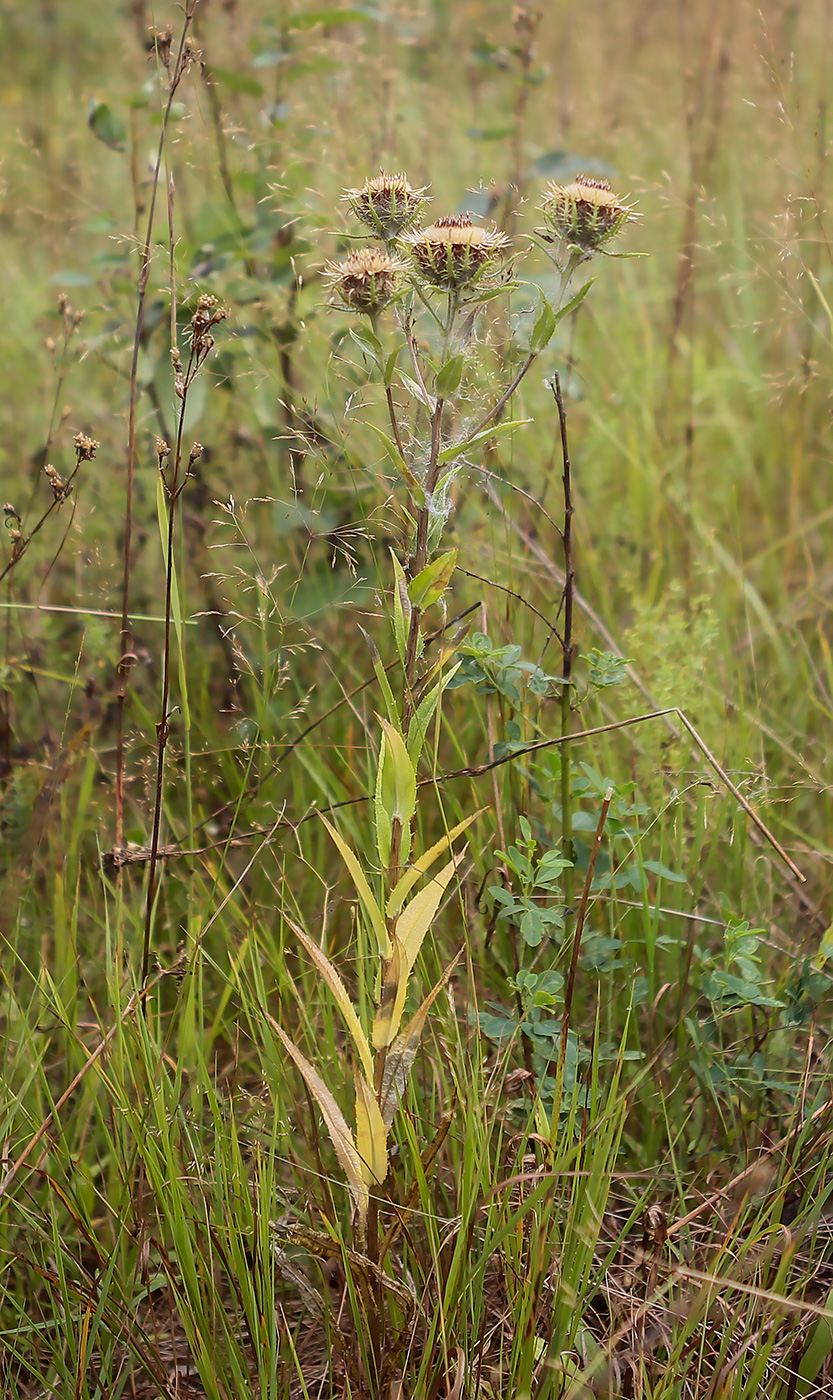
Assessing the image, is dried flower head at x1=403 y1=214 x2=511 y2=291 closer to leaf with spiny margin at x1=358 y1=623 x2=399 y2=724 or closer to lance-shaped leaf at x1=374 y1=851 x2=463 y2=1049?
leaf with spiny margin at x1=358 y1=623 x2=399 y2=724

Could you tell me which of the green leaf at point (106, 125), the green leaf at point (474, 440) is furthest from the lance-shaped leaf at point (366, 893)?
the green leaf at point (106, 125)

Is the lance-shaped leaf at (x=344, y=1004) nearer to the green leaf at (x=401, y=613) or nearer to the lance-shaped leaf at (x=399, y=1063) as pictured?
the lance-shaped leaf at (x=399, y=1063)

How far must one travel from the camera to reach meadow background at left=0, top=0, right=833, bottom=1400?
107 cm

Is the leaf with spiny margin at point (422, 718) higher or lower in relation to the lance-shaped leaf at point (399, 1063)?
higher

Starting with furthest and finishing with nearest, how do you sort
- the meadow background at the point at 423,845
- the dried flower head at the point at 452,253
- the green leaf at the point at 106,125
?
the green leaf at the point at 106,125 < the meadow background at the point at 423,845 < the dried flower head at the point at 452,253

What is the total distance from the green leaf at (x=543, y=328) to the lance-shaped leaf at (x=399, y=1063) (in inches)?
23.7

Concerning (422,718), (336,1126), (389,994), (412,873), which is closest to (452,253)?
(422,718)

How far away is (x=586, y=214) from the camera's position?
99 cm

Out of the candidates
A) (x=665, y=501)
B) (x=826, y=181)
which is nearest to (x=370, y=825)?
(x=665, y=501)

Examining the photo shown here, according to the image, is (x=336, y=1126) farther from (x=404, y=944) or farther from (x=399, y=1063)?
(x=404, y=944)

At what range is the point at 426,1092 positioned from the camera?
4.40 ft

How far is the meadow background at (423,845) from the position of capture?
107 centimetres

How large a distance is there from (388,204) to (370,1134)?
0.91 meters

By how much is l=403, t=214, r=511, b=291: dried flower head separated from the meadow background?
0.81 ft
